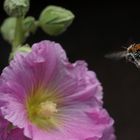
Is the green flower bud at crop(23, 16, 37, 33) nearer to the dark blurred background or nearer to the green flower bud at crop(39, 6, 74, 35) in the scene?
the green flower bud at crop(39, 6, 74, 35)

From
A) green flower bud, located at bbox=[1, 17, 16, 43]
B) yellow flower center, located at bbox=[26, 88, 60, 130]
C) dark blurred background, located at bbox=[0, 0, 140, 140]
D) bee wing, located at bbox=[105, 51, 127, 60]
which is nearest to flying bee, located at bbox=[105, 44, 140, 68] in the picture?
bee wing, located at bbox=[105, 51, 127, 60]

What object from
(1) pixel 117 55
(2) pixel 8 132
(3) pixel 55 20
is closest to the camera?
(2) pixel 8 132

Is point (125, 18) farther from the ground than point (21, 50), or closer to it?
farther from the ground

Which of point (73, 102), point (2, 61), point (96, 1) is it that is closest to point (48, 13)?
point (73, 102)

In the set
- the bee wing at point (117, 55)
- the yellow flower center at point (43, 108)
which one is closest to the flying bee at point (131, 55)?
the bee wing at point (117, 55)

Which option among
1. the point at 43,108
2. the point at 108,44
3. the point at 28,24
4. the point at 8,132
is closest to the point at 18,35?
the point at 28,24

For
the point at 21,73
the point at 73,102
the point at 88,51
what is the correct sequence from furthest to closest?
the point at 88,51 → the point at 73,102 → the point at 21,73

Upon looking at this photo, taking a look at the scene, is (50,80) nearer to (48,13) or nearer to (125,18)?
(48,13)

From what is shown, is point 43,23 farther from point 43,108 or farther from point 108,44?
point 108,44
